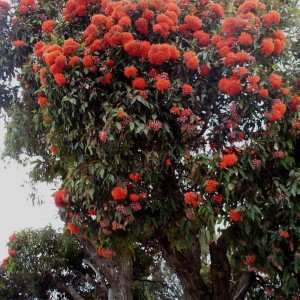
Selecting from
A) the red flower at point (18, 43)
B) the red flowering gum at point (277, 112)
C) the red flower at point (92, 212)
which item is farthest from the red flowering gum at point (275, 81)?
the red flower at point (18, 43)

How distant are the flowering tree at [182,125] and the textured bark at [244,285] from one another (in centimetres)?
42

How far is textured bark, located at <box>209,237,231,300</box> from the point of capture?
5547mm

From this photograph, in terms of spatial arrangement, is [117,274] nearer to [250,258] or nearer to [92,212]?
[92,212]

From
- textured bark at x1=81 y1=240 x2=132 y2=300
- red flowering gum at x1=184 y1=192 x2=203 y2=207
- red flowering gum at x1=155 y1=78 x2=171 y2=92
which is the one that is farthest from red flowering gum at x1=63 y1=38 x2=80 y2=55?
textured bark at x1=81 y1=240 x2=132 y2=300

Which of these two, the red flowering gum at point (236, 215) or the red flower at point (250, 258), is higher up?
the red flowering gum at point (236, 215)

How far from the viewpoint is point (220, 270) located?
5.59 meters

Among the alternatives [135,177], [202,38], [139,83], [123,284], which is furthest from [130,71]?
[123,284]

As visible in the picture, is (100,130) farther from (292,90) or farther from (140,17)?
(292,90)

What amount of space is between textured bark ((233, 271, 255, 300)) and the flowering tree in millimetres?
425

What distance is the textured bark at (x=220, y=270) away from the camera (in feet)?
18.2

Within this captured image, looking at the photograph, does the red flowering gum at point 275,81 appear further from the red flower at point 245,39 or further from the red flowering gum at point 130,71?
the red flowering gum at point 130,71

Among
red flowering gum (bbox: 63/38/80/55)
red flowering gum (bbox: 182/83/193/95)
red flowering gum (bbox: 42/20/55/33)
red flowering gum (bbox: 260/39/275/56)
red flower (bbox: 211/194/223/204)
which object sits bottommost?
red flower (bbox: 211/194/223/204)

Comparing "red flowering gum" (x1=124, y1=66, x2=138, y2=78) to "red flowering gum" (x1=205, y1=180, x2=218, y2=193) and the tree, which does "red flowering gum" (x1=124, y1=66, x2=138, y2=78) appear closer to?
"red flowering gum" (x1=205, y1=180, x2=218, y2=193)

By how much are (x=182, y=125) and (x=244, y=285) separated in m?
2.20
